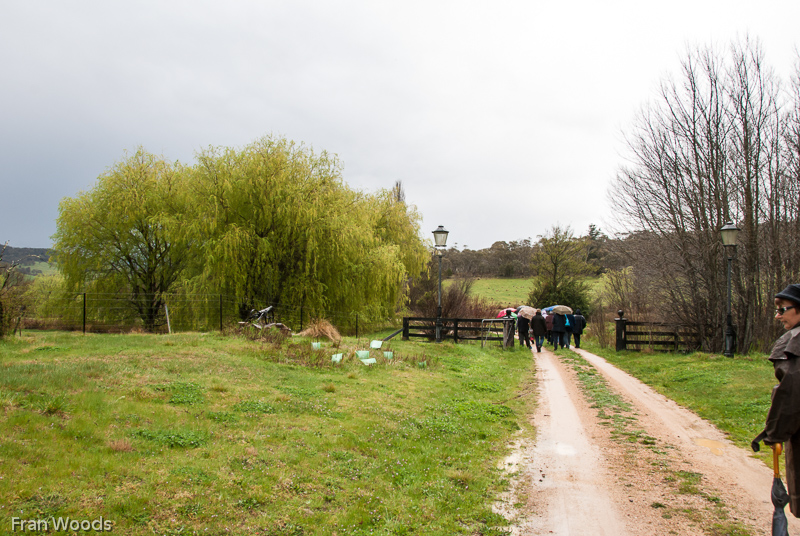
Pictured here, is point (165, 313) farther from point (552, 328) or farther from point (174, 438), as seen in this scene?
point (174, 438)

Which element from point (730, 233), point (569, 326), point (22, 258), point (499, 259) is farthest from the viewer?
point (499, 259)

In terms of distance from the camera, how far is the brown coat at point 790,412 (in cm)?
332

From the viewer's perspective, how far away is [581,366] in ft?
47.5

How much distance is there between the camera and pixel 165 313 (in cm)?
2148

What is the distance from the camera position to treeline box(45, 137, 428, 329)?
19.1 meters

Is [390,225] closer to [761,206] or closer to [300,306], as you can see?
[300,306]

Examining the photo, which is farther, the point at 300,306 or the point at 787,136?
the point at 300,306

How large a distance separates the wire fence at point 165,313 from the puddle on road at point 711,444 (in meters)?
14.7

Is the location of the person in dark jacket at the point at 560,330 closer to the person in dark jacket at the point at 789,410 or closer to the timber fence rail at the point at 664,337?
the timber fence rail at the point at 664,337

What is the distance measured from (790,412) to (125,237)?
24.0 meters

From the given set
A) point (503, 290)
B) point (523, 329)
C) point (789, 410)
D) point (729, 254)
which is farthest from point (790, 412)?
point (503, 290)

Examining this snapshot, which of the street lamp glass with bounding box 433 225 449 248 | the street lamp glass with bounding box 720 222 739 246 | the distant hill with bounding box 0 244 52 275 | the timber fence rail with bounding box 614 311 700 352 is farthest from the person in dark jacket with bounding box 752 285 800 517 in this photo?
the timber fence rail with bounding box 614 311 700 352

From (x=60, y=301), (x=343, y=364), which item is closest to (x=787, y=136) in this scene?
(x=343, y=364)

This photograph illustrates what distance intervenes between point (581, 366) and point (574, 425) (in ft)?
24.5
